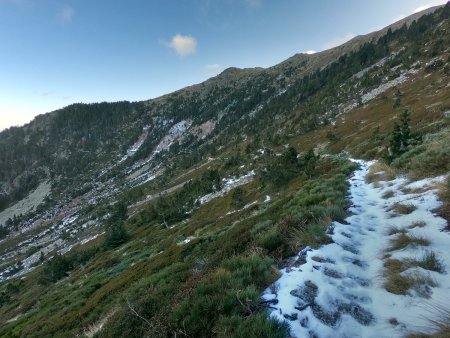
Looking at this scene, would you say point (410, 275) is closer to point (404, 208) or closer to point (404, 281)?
point (404, 281)

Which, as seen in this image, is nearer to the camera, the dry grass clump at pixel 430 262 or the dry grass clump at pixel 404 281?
the dry grass clump at pixel 404 281

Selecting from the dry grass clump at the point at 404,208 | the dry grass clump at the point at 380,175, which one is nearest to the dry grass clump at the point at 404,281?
the dry grass clump at the point at 404,208

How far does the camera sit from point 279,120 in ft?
393

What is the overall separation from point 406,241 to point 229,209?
36.9m

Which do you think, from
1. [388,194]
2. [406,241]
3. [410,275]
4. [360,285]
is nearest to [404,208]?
[406,241]

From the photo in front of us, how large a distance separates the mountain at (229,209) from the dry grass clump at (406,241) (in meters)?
1.40

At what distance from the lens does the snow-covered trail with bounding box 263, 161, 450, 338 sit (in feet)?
16.7

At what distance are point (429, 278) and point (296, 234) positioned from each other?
344 cm

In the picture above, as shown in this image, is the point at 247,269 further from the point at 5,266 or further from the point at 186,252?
the point at 5,266

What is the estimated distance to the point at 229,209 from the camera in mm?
43844

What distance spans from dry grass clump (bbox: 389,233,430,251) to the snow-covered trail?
9 cm

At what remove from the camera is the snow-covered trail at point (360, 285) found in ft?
16.7

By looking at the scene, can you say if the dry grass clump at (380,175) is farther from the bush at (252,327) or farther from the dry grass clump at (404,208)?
the bush at (252,327)

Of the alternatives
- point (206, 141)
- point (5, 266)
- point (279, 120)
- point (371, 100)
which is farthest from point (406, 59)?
point (5, 266)
